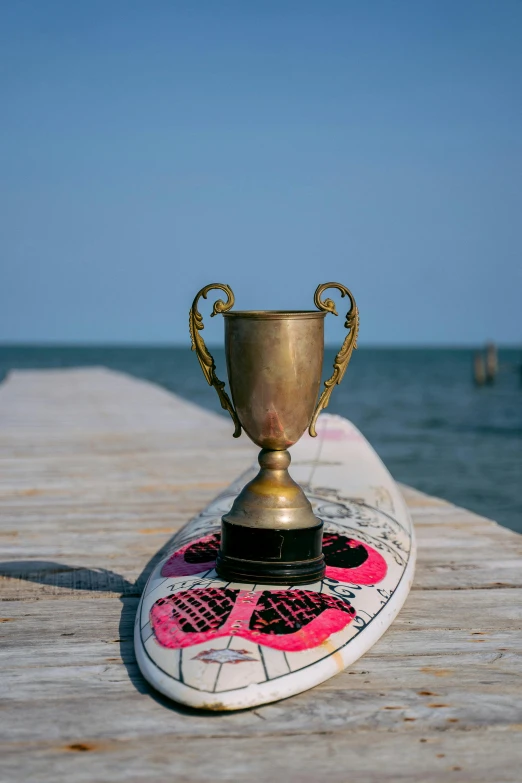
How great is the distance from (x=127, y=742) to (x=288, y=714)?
346mm

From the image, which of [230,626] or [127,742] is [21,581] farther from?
[127,742]

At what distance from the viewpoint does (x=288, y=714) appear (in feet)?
6.08

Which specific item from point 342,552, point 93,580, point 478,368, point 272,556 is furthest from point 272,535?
point 478,368

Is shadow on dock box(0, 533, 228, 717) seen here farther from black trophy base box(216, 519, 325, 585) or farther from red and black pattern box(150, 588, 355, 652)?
black trophy base box(216, 519, 325, 585)

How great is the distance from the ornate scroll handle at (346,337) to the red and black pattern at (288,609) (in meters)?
0.45

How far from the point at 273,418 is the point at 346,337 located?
33 cm

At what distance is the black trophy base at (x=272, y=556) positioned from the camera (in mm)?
2332

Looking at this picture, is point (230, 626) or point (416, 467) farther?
point (416, 467)

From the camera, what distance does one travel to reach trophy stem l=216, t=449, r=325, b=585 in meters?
2.34

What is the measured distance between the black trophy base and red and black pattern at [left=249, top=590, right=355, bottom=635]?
0.19ft

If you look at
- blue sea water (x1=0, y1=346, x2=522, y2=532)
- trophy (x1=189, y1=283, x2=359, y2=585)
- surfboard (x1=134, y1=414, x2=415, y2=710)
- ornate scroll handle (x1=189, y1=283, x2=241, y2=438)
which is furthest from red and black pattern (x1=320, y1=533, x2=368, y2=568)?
blue sea water (x1=0, y1=346, x2=522, y2=532)

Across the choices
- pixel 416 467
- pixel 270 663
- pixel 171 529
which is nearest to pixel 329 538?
pixel 270 663

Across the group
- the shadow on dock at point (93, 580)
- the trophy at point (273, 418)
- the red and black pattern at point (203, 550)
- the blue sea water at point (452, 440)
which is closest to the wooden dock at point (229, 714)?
the shadow on dock at point (93, 580)

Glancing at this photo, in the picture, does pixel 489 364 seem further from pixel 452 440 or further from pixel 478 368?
pixel 452 440
